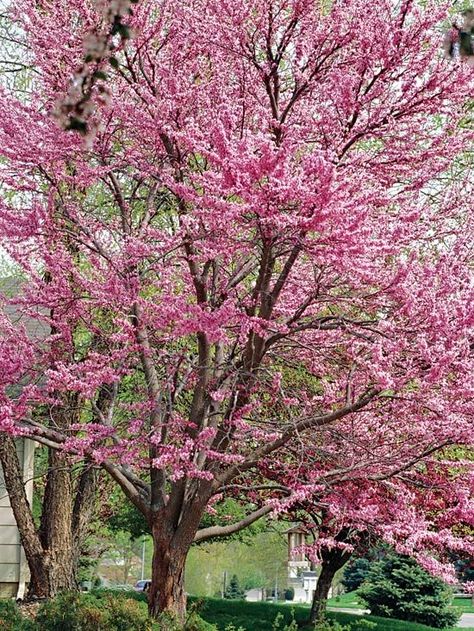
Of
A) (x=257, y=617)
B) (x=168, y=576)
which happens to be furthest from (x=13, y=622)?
(x=257, y=617)

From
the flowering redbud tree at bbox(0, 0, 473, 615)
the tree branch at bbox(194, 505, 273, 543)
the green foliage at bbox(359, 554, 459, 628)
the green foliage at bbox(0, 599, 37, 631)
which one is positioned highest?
the flowering redbud tree at bbox(0, 0, 473, 615)

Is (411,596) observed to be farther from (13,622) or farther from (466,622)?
(13,622)

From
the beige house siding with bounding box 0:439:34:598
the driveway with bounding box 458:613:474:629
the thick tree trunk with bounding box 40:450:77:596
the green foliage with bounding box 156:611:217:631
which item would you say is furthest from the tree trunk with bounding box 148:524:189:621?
the driveway with bounding box 458:613:474:629

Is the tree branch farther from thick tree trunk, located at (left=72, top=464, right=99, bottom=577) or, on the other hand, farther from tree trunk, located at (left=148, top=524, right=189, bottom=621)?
thick tree trunk, located at (left=72, top=464, right=99, bottom=577)

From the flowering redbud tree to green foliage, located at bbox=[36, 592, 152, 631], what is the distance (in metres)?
1.29

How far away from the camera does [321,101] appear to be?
802 centimetres

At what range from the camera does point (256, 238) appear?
7.38 meters

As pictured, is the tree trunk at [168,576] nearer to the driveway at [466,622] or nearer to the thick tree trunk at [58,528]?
the thick tree trunk at [58,528]

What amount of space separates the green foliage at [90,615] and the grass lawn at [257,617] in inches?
300

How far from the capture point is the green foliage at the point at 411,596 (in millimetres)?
17625

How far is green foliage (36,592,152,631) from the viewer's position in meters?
6.11

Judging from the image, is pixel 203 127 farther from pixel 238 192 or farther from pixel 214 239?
pixel 238 192

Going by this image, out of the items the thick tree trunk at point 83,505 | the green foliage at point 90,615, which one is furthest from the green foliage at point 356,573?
the green foliage at point 90,615

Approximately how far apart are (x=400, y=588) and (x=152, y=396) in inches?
434
